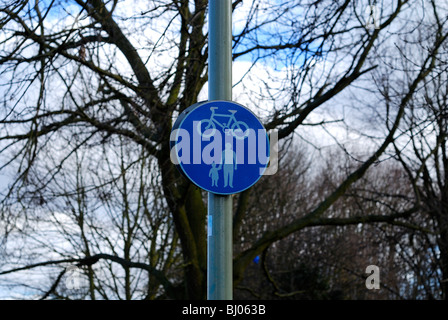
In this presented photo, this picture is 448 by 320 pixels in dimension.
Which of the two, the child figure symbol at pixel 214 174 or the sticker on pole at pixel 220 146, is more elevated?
the sticker on pole at pixel 220 146

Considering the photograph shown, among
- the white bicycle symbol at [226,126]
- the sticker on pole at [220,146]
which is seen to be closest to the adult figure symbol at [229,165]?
the sticker on pole at [220,146]

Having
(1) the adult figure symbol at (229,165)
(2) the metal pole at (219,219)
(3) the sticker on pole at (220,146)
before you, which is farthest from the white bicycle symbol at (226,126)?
(2) the metal pole at (219,219)

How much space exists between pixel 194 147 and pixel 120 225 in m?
12.0

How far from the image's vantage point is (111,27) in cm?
884

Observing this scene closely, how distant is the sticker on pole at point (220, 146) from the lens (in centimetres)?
453

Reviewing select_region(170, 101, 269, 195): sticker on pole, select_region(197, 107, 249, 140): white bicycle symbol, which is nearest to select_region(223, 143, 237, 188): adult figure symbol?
select_region(170, 101, 269, 195): sticker on pole

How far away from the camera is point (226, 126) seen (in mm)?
4609

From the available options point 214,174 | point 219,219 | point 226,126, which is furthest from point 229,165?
point 219,219

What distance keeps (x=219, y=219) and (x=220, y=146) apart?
510 mm

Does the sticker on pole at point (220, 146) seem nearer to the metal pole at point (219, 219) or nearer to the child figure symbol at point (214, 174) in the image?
the child figure symbol at point (214, 174)

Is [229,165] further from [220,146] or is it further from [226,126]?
[226,126]

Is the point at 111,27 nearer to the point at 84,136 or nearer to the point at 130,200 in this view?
the point at 84,136
